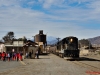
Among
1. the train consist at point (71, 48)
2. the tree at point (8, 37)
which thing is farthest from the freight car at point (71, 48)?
the tree at point (8, 37)

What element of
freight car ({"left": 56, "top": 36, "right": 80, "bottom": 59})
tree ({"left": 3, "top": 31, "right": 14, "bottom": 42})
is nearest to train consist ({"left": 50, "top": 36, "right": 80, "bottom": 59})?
freight car ({"left": 56, "top": 36, "right": 80, "bottom": 59})

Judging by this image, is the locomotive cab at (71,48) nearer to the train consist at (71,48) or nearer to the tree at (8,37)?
the train consist at (71,48)

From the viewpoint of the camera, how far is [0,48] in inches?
2392

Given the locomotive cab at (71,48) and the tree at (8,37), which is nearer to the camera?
the locomotive cab at (71,48)

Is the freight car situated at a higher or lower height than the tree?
lower

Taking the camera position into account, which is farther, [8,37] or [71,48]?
[8,37]

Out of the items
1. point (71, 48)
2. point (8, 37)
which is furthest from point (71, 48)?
point (8, 37)

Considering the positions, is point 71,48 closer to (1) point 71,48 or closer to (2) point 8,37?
(1) point 71,48

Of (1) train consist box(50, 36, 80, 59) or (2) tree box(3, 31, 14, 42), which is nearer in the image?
(1) train consist box(50, 36, 80, 59)

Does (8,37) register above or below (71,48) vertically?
above

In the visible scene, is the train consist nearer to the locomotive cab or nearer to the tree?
the locomotive cab

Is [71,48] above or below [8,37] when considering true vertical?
below

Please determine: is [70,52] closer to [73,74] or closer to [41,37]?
[73,74]

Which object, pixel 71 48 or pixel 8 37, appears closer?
pixel 71 48
